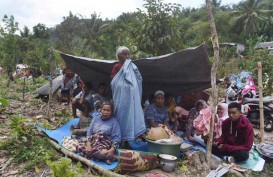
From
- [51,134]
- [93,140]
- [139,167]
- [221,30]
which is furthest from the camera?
[221,30]

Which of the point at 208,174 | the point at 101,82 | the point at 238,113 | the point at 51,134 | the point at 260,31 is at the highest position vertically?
the point at 260,31

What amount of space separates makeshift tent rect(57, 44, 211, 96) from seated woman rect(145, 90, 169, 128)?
394mm

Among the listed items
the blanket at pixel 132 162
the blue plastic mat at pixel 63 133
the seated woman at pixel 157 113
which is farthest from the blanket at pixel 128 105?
the seated woman at pixel 157 113

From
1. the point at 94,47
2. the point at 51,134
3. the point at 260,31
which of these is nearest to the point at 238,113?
the point at 51,134

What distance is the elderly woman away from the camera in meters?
3.96

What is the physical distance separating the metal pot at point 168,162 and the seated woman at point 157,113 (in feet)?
3.34

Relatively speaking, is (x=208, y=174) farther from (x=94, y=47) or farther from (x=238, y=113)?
(x=94, y=47)

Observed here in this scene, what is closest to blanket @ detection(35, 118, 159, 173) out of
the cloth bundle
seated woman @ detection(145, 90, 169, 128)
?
the cloth bundle

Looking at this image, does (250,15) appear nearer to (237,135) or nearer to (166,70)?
(166,70)

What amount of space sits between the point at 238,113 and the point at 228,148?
1.64ft

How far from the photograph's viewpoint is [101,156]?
11.8ft

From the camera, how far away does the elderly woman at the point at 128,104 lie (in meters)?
3.96

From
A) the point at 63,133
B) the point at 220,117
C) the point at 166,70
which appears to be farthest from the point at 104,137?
the point at 220,117

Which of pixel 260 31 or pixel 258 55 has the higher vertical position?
pixel 260 31
